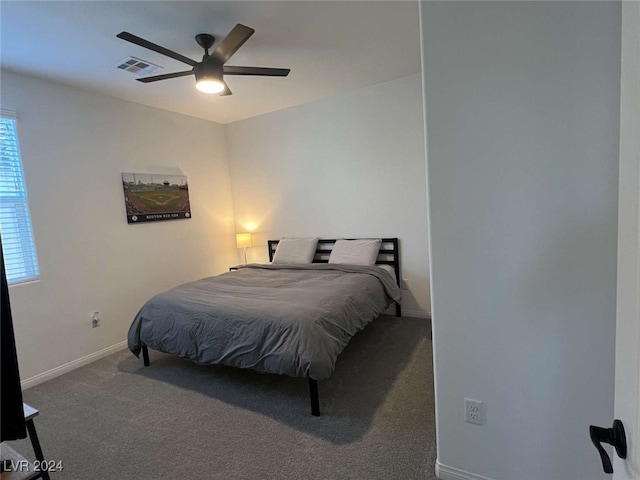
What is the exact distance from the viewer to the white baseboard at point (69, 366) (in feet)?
9.03

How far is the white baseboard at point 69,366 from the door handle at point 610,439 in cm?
354

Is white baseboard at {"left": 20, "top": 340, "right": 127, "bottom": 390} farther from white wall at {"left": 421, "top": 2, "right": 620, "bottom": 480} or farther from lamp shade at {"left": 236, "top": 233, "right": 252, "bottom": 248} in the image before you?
white wall at {"left": 421, "top": 2, "right": 620, "bottom": 480}

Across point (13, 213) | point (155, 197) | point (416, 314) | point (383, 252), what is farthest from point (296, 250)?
point (13, 213)

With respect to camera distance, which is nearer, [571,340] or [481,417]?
[571,340]

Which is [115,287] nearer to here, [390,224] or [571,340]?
[390,224]

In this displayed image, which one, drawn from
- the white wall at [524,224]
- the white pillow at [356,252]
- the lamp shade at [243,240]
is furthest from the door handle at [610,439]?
the lamp shade at [243,240]

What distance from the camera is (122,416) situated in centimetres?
225

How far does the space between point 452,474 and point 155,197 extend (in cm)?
375

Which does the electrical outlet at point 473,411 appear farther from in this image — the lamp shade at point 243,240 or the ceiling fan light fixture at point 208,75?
the lamp shade at point 243,240

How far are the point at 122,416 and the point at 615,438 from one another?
2639 millimetres

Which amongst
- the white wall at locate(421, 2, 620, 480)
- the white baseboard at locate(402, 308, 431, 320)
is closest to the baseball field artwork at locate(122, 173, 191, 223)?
the white baseboard at locate(402, 308, 431, 320)

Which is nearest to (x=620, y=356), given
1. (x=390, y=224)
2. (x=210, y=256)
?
(x=390, y=224)

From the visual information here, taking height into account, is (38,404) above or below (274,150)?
below

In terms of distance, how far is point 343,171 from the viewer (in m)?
4.04
